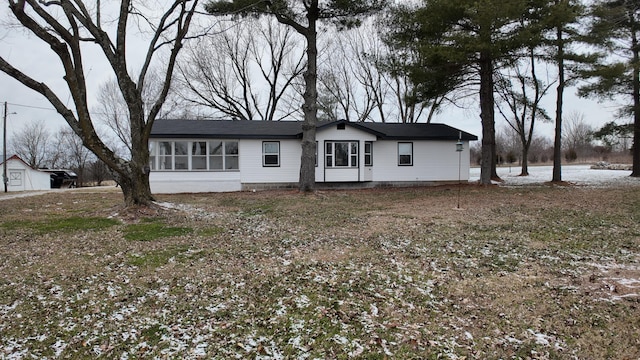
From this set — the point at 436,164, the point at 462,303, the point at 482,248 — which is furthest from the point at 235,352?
the point at 436,164

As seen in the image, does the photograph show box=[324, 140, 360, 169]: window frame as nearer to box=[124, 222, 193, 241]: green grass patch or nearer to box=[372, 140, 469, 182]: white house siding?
box=[372, 140, 469, 182]: white house siding

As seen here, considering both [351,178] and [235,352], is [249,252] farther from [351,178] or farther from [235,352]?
[351,178]

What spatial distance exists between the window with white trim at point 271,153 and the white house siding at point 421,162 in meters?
4.80

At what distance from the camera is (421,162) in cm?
1902

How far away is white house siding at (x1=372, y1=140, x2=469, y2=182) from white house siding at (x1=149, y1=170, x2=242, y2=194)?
702cm

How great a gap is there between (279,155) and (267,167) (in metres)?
0.81

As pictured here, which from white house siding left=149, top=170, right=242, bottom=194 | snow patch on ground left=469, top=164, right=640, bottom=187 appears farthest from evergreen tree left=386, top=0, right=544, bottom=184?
white house siding left=149, top=170, right=242, bottom=194

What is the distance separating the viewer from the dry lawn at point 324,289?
3.17 meters

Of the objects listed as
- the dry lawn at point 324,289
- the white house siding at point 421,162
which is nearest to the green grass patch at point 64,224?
the dry lawn at point 324,289

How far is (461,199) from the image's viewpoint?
1258 cm

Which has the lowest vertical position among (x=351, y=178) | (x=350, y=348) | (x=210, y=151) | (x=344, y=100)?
(x=350, y=348)

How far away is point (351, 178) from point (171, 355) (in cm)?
1517

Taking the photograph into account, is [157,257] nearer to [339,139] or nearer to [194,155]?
[194,155]

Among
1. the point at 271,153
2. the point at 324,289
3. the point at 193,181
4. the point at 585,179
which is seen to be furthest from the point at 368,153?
the point at 324,289
